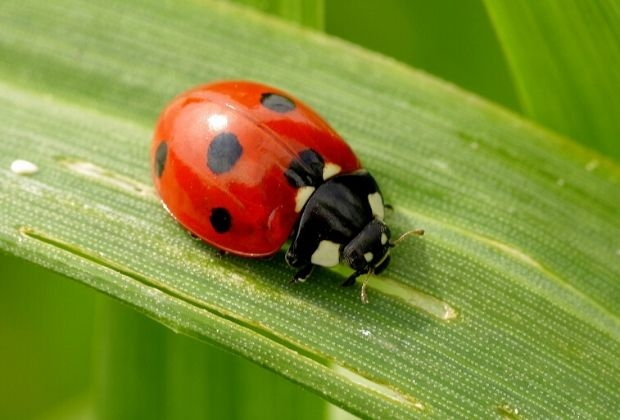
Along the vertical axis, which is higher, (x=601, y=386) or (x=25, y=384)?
(x=601, y=386)

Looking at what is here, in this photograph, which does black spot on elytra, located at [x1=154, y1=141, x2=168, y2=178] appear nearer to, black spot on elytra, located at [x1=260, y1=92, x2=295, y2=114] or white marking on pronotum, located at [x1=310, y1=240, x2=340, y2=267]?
black spot on elytra, located at [x1=260, y1=92, x2=295, y2=114]

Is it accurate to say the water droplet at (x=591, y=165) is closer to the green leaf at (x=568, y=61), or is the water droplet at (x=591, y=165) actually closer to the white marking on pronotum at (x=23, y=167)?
the green leaf at (x=568, y=61)

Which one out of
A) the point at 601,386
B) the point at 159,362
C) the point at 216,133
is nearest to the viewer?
the point at 601,386

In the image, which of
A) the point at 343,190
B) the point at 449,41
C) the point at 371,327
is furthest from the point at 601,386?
the point at 449,41

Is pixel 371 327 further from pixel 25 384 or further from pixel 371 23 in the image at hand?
pixel 25 384

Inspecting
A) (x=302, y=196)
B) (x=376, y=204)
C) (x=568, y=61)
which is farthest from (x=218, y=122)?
(x=568, y=61)
